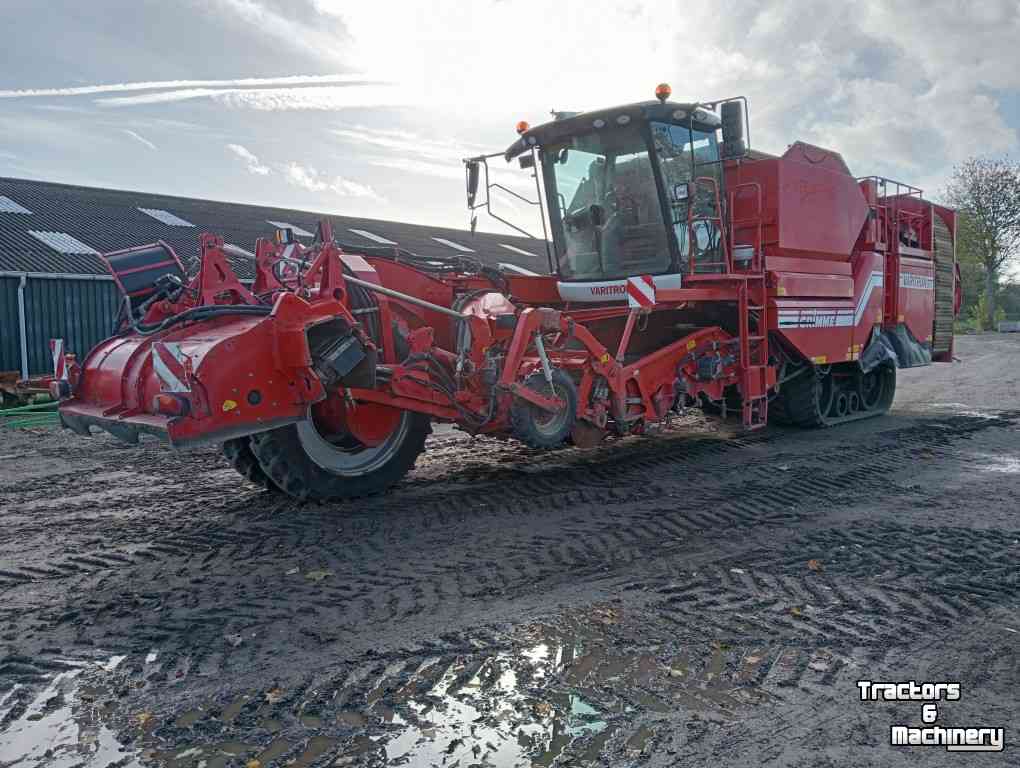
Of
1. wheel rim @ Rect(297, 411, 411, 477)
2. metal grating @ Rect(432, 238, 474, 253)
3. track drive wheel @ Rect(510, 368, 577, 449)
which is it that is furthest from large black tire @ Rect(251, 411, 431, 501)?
metal grating @ Rect(432, 238, 474, 253)

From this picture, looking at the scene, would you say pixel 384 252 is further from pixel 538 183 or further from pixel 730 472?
pixel 730 472

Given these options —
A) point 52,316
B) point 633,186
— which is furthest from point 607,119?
point 52,316

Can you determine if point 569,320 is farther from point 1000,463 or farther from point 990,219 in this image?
point 990,219

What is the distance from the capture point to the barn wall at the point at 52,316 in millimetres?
14289

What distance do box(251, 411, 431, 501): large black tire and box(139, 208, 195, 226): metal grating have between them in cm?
1589

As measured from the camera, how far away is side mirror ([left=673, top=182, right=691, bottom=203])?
7.41 meters

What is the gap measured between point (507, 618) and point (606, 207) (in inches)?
201

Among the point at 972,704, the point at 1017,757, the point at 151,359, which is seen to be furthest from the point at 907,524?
the point at 151,359

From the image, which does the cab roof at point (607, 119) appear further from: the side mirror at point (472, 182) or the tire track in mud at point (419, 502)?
the tire track in mud at point (419, 502)

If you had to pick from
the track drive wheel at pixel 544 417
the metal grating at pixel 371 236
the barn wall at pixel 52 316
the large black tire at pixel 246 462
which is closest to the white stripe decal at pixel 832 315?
the track drive wheel at pixel 544 417

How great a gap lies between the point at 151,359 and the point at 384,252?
2.09 m

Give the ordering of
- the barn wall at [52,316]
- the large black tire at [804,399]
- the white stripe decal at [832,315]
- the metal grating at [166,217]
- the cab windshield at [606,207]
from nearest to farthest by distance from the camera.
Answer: the cab windshield at [606,207] → the white stripe decal at [832,315] → the large black tire at [804,399] → the barn wall at [52,316] → the metal grating at [166,217]

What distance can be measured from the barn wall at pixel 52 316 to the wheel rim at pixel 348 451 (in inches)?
403

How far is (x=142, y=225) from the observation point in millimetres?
18969
